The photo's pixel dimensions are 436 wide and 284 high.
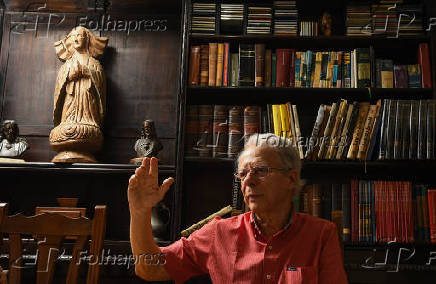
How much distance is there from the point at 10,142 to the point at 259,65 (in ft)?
4.91

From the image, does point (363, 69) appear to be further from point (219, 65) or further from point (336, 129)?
point (219, 65)

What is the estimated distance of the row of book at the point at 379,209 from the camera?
2.25 m

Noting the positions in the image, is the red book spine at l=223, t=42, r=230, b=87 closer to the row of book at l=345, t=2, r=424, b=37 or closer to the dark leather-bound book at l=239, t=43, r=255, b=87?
the dark leather-bound book at l=239, t=43, r=255, b=87

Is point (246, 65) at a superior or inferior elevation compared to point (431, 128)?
superior

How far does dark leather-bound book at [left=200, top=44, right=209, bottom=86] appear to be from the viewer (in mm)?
2475

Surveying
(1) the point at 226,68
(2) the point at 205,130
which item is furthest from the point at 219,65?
(2) the point at 205,130

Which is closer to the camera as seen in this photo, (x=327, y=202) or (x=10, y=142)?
(x=327, y=202)

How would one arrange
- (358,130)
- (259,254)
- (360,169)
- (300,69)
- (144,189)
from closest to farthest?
(144,189) → (259,254) → (358,130) → (300,69) → (360,169)

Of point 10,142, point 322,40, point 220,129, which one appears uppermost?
point 322,40

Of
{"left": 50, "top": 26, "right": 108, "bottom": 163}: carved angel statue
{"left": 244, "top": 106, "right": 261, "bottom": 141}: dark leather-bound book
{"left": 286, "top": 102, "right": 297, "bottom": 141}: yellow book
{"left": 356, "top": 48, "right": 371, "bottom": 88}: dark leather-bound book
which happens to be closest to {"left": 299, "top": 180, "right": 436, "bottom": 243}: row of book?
{"left": 286, "top": 102, "right": 297, "bottom": 141}: yellow book

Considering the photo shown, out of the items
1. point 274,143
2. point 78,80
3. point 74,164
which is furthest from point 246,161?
point 78,80

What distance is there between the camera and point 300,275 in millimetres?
1457

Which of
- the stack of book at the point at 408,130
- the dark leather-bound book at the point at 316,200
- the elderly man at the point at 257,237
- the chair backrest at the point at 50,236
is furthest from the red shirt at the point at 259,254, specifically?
the stack of book at the point at 408,130

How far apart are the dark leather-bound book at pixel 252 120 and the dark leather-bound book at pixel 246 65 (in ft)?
0.49
